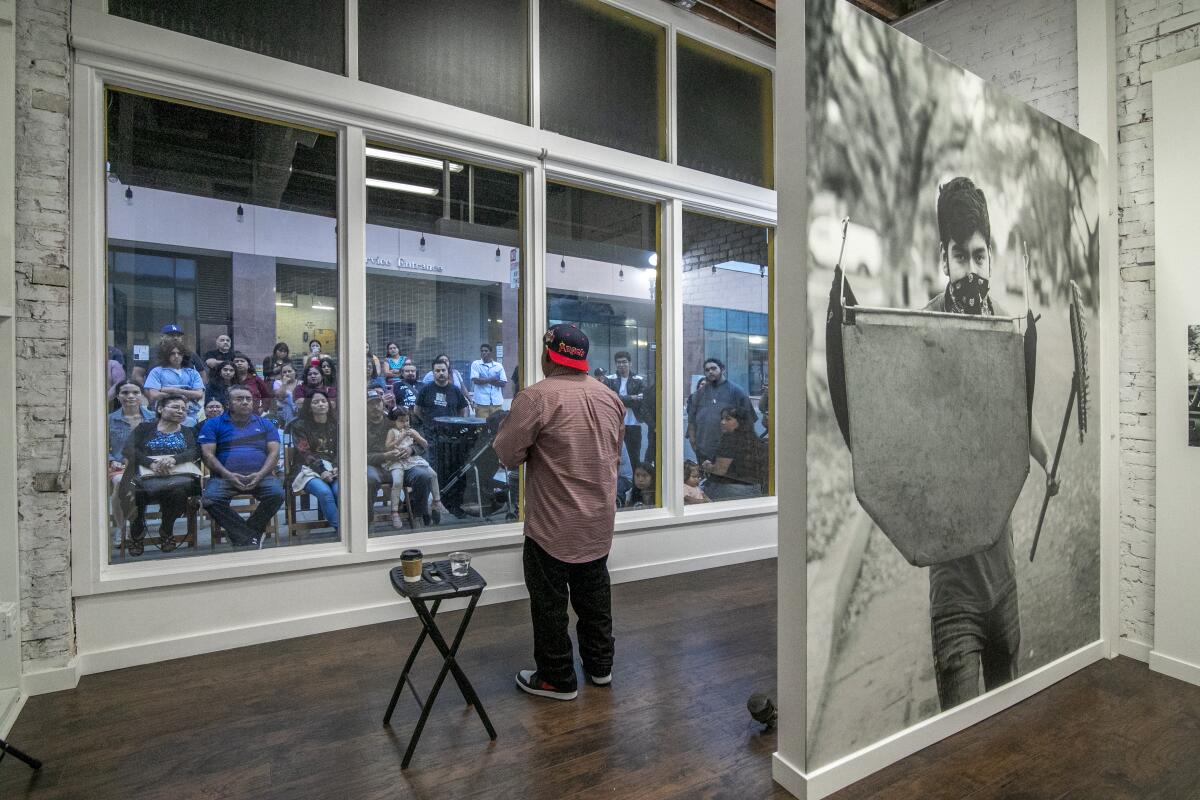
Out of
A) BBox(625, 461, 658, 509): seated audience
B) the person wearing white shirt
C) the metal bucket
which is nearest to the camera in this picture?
the metal bucket

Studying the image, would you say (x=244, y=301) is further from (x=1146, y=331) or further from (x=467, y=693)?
(x=1146, y=331)

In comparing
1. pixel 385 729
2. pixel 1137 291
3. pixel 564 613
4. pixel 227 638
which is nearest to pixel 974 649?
pixel 564 613

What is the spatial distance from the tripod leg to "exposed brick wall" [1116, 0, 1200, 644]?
450 centimetres

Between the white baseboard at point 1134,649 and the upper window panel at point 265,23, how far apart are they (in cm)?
494

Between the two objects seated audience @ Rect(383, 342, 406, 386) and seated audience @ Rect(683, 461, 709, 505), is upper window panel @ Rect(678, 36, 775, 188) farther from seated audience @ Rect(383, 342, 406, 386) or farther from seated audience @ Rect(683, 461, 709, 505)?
seated audience @ Rect(383, 342, 406, 386)

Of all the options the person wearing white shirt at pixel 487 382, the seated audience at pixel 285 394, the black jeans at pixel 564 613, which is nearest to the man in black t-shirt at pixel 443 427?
the person wearing white shirt at pixel 487 382

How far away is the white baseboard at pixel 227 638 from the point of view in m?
2.68

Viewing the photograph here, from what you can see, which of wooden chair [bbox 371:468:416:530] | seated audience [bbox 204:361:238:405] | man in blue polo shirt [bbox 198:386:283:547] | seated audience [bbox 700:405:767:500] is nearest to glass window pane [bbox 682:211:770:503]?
seated audience [bbox 700:405:767:500]

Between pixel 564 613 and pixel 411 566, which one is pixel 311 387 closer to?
pixel 411 566

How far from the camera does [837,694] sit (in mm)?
2012

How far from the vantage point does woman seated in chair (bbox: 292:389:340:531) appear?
11.3 ft

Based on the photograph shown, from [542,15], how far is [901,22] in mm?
2311

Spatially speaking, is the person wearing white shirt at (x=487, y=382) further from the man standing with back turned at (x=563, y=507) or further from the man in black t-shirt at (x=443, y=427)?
the man standing with back turned at (x=563, y=507)

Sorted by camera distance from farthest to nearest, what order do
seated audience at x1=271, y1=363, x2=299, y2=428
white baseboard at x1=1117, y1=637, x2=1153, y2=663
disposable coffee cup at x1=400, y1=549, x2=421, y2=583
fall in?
seated audience at x1=271, y1=363, x2=299, y2=428
white baseboard at x1=1117, y1=637, x2=1153, y2=663
disposable coffee cup at x1=400, y1=549, x2=421, y2=583
